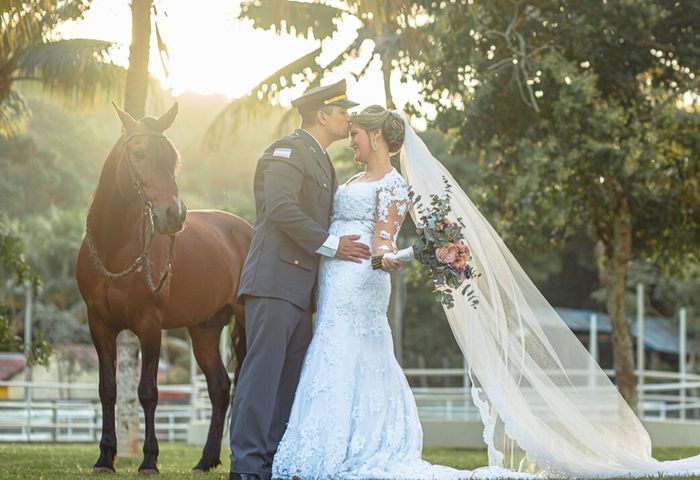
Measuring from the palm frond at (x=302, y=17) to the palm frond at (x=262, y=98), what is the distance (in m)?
0.58

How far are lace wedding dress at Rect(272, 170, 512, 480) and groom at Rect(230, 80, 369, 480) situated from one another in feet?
0.40

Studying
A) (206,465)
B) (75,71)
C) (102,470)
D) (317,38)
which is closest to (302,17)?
(317,38)

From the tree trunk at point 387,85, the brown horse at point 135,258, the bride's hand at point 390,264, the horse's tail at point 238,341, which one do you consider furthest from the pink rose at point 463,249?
the tree trunk at point 387,85

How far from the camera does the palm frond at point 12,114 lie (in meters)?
18.9

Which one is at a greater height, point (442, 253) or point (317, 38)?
point (317, 38)

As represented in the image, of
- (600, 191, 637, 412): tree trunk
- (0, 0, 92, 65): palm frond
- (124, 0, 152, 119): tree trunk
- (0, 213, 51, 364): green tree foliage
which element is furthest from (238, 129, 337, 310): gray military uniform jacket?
(600, 191, 637, 412): tree trunk

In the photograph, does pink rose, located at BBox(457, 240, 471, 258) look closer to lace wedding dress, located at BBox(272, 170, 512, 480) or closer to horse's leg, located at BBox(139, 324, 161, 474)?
lace wedding dress, located at BBox(272, 170, 512, 480)

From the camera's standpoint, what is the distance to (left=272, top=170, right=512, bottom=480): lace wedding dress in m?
6.98

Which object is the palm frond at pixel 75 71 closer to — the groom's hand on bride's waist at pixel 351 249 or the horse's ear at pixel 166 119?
the horse's ear at pixel 166 119

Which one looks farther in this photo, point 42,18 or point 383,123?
point 42,18

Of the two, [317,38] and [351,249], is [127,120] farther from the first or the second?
[317,38]

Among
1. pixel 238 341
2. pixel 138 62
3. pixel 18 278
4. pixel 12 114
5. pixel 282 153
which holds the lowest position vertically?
pixel 238 341

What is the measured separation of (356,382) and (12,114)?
14.0 metres

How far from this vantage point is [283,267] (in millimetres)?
7203
